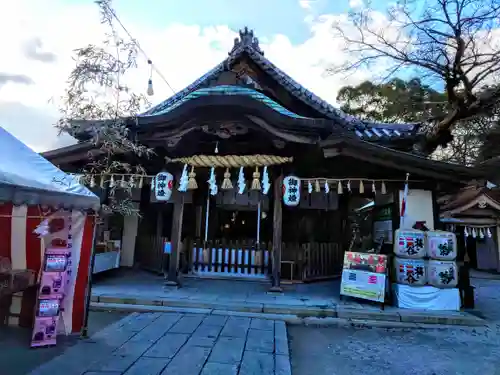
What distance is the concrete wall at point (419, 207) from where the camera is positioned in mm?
7883

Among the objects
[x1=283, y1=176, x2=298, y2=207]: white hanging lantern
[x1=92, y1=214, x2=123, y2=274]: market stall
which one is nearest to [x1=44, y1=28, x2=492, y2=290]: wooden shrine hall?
[x1=283, y1=176, x2=298, y2=207]: white hanging lantern

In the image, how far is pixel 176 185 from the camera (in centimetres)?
850

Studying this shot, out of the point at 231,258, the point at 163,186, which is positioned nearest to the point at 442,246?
the point at 231,258

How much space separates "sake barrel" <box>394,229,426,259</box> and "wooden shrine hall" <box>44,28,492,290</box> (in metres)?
0.81

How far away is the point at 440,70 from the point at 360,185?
22.8ft

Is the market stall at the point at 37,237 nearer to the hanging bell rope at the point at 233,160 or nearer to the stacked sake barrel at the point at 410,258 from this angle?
the hanging bell rope at the point at 233,160

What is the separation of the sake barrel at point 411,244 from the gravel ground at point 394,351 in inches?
61.5

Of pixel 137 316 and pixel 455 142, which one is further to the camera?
pixel 455 142

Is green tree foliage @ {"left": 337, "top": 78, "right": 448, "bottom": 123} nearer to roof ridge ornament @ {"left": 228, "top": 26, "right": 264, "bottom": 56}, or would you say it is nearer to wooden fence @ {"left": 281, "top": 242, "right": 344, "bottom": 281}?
roof ridge ornament @ {"left": 228, "top": 26, "right": 264, "bottom": 56}

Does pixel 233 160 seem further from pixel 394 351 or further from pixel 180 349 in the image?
pixel 394 351

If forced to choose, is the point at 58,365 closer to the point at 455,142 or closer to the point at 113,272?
the point at 113,272

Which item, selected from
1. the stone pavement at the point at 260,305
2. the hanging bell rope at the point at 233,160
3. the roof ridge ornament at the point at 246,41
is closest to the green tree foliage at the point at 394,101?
the roof ridge ornament at the point at 246,41

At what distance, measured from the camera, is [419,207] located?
26.1 feet

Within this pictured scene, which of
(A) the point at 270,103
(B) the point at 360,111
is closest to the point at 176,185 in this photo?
(A) the point at 270,103
